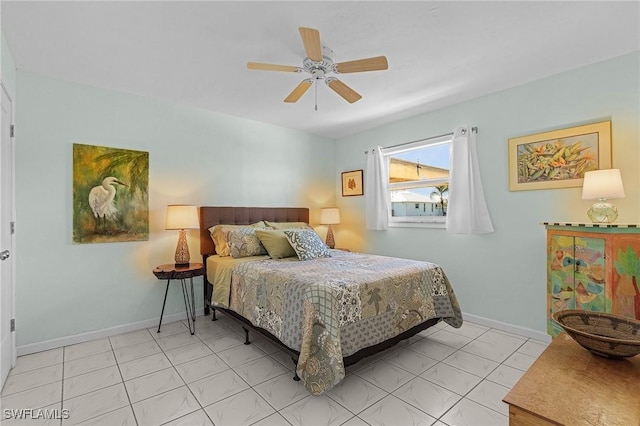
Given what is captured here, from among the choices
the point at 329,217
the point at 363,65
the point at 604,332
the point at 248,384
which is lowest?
the point at 248,384

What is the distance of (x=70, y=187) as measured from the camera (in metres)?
2.92

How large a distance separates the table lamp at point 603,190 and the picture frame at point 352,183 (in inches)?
110

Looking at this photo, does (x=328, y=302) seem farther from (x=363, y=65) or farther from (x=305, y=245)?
(x=363, y=65)

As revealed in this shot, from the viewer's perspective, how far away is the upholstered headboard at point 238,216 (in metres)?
3.71

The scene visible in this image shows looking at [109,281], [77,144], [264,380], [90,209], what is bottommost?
[264,380]

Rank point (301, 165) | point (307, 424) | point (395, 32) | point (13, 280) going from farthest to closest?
point (301, 165)
point (13, 280)
point (395, 32)
point (307, 424)

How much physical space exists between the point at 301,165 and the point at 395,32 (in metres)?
2.80

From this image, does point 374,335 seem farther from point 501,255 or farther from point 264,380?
point 501,255

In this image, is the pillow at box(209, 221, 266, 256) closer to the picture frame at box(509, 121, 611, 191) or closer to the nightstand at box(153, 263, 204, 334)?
the nightstand at box(153, 263, 204, 334)

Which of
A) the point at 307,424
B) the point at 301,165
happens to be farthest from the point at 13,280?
the point at 301,165

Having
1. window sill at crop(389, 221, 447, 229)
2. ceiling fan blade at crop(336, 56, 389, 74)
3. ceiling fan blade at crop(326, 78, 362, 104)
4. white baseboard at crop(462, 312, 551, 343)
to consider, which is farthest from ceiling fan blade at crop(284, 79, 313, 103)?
white baseboard at crop(462, 312, 551, 343)

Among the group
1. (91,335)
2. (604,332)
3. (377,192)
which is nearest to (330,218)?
(377,192)

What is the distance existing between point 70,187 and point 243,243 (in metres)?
1.73

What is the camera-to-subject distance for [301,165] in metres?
4.78
